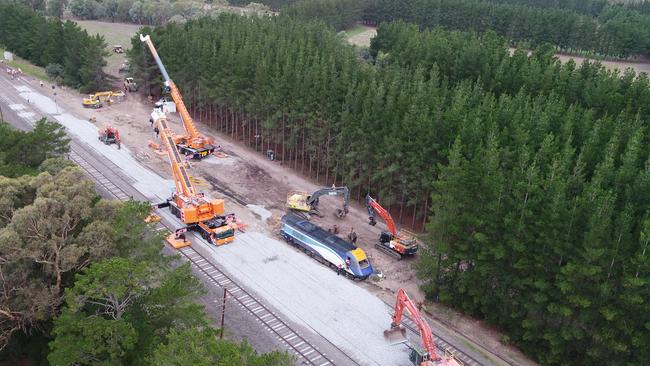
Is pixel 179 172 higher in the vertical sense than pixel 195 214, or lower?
higher

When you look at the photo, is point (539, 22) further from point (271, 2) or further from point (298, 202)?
point (298, 202)

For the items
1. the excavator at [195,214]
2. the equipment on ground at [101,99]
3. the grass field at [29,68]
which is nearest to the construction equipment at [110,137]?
the equipment on ground at [101,99]

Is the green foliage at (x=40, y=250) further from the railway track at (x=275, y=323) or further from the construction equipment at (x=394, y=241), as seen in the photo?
the construction equipment at (x=394, y=241)

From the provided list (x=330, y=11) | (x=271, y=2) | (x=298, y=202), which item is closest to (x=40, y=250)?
(x=298, y=202)

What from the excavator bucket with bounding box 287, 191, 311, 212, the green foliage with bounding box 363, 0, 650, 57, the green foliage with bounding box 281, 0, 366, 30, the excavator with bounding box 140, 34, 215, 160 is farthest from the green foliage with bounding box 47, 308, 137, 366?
the green foliage with bounding box 363, 0, 650, 57

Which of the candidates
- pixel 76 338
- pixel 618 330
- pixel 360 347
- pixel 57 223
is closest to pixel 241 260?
pixel 360 347

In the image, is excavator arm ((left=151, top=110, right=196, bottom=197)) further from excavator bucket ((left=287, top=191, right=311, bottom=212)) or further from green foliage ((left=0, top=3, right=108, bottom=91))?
green foliage ((left=0, top=3, right=108, bottom=91))
